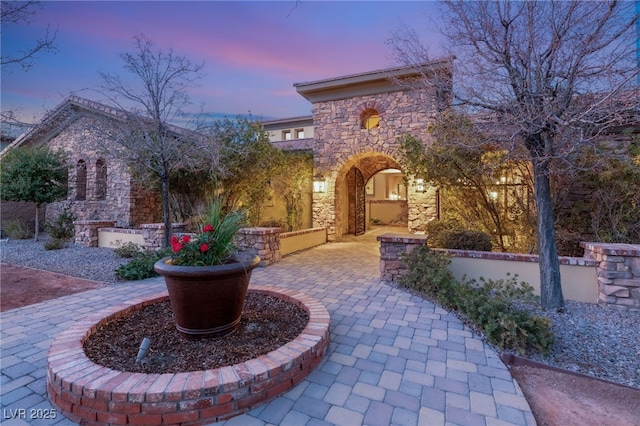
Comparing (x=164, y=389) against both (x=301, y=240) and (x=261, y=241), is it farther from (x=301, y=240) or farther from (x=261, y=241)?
(x=301, y=240)

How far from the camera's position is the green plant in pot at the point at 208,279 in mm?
2434

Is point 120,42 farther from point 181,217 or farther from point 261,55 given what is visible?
point 181,217

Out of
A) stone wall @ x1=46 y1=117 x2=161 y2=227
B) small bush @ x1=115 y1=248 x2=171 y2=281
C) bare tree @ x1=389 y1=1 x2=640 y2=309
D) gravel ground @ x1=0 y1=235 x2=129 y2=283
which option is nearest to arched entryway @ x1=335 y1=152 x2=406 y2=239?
small bush @ x1=115 y1=248 x2=171 y2=281

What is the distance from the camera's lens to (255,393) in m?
1.89

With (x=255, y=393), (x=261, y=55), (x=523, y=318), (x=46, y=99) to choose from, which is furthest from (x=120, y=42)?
(x=523, y=318)

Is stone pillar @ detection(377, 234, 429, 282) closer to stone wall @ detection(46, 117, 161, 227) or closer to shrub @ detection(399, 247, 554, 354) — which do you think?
shrub @ detection(399, 247, 554, 354)

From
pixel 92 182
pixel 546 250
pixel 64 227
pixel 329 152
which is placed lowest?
pixel 64 227

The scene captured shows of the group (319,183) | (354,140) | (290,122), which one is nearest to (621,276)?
(354,140)

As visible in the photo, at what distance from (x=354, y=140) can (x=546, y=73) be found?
608 centimetres

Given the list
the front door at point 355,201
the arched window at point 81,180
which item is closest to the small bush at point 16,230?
the arched window at point 81,180

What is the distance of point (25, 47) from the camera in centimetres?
347

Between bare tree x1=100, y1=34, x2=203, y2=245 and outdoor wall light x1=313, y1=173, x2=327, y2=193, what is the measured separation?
4.00 meters

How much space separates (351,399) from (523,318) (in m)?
2.00

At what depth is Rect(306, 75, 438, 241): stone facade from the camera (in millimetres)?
8539
